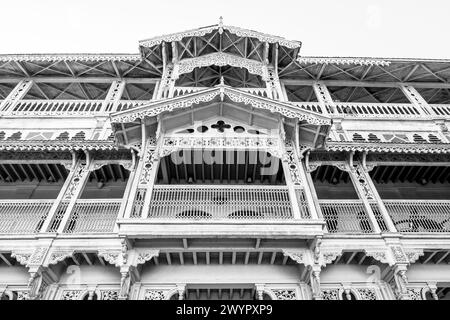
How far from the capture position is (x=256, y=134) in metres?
12.6

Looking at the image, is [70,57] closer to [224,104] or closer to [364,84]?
[224,104]

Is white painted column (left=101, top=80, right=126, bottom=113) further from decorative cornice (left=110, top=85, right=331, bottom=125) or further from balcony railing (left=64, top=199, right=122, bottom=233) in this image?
balcony railing (left=64, top=199, right=122, bottom=233)

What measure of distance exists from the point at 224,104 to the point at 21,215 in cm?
802

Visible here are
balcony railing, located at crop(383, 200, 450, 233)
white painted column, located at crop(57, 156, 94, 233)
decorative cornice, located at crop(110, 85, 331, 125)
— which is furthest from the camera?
decorative cornice, located at crop(110, 85, 331, 125)

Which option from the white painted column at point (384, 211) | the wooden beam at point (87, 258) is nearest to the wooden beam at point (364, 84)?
the white painted column at point (384, 211)

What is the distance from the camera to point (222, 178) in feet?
46.1

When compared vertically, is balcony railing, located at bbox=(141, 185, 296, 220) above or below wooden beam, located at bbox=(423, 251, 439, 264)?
above

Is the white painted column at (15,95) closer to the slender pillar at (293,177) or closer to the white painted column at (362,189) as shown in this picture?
the slender pillar at (293,177)

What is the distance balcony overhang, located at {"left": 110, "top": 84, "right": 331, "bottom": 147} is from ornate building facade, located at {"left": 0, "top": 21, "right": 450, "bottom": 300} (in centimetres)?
5

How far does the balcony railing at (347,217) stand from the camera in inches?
451

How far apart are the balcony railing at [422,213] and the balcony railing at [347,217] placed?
3.27ft

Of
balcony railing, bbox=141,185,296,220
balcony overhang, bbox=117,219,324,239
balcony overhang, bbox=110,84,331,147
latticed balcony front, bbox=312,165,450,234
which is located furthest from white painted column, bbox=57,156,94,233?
latticed balcony front, bbox=312,165,450,234

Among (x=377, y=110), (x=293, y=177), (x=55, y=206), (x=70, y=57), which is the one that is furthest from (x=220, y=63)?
(x=55, y=206)

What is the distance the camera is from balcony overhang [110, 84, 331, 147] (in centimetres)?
1209
